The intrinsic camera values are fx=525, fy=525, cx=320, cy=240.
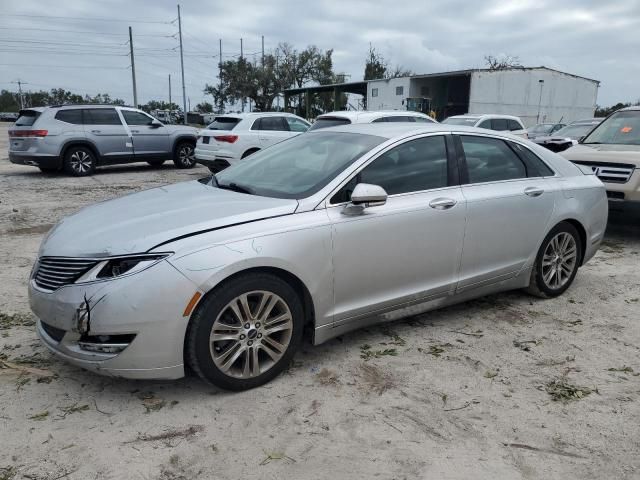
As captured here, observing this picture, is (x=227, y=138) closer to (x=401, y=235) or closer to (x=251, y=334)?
(x=401, y=235)

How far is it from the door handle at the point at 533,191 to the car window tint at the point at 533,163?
6.1 inches

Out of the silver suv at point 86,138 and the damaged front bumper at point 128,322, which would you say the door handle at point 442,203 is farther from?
the silver suv at point 86,138

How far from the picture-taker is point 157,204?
3.51m

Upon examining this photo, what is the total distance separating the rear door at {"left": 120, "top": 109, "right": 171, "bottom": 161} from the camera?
13.6m

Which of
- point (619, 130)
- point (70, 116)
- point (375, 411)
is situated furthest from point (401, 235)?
point (70, 116)

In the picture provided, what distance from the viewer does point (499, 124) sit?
575 inches

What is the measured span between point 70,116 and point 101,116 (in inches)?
28.7

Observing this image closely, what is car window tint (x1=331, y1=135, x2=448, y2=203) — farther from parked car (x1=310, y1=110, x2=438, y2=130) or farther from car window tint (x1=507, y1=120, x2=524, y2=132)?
car window tint (x1=507, y1=120, x2=524, y2=132)

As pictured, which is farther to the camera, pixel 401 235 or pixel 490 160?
pixel 490 160

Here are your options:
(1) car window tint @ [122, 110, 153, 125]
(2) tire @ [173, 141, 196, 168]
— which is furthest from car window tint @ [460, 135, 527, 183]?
(2) tire @ [173, 141, 196, 168]

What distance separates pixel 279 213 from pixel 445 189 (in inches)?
54.9

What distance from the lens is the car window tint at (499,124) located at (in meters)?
14.4

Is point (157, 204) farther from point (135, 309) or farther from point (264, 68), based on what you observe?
point (264, 68)

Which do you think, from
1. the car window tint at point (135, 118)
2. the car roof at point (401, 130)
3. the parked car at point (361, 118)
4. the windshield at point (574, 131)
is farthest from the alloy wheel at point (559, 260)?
the car window tint at point (135, 118)
